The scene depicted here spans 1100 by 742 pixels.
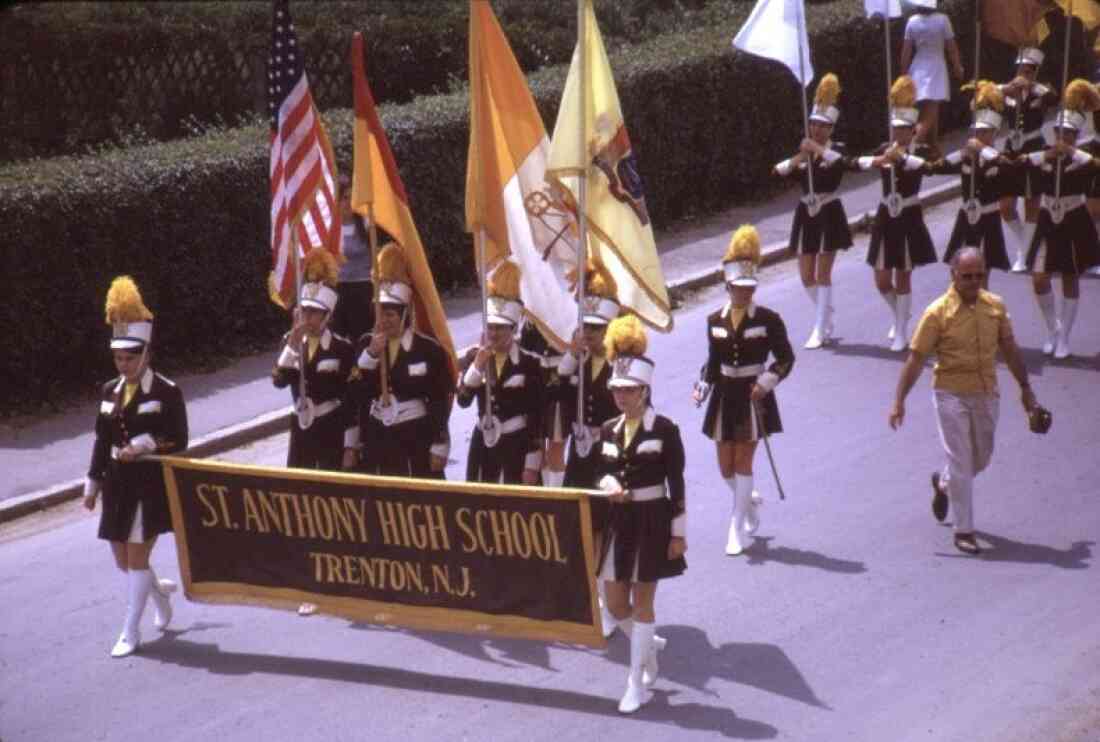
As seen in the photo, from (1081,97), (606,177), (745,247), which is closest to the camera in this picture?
(606,177)

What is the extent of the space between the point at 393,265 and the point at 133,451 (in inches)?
75.1

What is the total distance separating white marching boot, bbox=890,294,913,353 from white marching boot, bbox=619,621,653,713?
716cm

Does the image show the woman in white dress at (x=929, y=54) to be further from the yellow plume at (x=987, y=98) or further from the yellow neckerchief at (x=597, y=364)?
the yellow neckerchief at (x=597, y=364)

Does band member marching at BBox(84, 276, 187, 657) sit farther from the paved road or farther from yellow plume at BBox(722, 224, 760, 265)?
yellow plume at BBox(722, 224, 760, 265)

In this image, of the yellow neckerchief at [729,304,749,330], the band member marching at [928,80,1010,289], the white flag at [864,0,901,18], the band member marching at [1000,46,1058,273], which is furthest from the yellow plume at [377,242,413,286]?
the band member marching at [1000,46,1058,273]

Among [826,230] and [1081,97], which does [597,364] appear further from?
[1081,97]

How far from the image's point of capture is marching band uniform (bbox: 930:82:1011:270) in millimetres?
17500

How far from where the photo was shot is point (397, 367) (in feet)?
41.2

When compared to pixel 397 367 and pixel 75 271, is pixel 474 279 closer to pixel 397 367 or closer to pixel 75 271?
pixel 75 271

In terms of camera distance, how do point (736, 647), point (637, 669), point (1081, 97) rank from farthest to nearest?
point (1081, 97)
point (736, 647)
point (637, 669)

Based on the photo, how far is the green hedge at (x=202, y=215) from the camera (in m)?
16.5

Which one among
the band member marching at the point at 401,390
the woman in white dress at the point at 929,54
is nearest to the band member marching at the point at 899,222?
the woman in white dress at the point at 929,54

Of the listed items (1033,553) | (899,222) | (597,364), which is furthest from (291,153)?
(899,222)

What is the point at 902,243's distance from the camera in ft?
57.4
